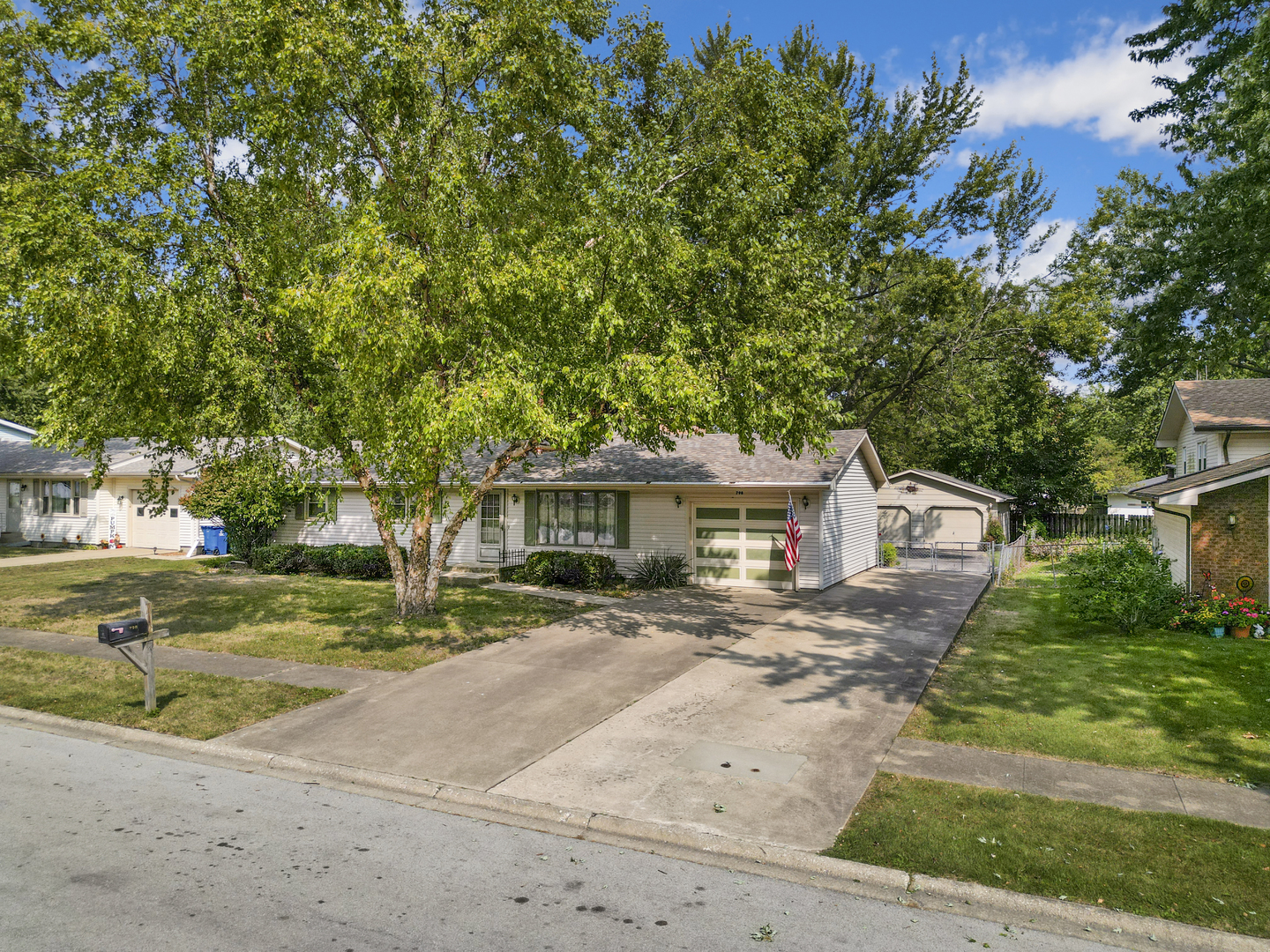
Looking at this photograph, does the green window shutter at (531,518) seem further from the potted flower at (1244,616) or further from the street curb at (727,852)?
the potted flower at (1244,616)

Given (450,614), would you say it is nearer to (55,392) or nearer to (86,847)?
(55,392)

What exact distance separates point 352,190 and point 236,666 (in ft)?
27.4

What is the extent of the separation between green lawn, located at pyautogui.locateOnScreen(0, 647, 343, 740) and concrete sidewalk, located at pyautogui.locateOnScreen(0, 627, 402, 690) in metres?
0.29

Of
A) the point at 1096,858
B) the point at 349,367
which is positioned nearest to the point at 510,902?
the point at 1096,858

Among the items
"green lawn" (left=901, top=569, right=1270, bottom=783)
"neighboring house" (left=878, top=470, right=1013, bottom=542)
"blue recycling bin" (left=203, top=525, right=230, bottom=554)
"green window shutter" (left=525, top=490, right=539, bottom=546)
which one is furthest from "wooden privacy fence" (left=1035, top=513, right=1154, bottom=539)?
"blue recycling bin" (left=203, top=525, right=230, bottom=554)

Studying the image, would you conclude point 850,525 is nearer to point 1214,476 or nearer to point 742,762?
point 1214,476

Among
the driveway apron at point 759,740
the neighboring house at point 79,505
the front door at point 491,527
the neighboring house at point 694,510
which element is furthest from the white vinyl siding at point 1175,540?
the neighboring house at point 79,505

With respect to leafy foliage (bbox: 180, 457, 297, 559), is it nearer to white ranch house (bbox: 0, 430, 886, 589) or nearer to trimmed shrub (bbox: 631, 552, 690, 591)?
white ranch house (bbox: 0, 430, 886, 589)

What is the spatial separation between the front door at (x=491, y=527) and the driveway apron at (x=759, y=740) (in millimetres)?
11151

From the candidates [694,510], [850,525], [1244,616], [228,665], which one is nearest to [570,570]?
[694,510]

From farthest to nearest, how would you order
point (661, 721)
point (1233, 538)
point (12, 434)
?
point (12, 434) → point (1233, 538) → point (661, 721)

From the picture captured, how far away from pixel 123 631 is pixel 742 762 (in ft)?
24.7

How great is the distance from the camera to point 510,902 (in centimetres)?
515

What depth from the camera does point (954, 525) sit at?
3478 cm
